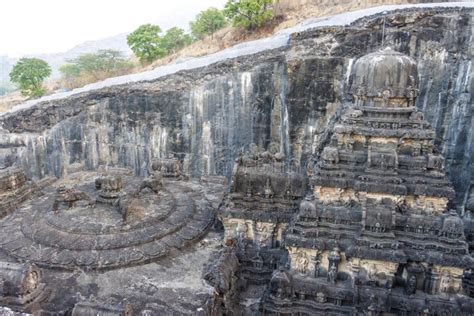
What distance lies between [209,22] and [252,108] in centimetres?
2035

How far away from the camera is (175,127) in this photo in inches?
1177

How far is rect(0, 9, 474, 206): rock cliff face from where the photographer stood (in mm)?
25641

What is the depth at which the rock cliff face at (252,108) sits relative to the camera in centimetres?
2564

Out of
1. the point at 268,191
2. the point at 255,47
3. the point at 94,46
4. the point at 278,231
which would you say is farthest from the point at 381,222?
the point at 94,46

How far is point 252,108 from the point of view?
94.1 ft

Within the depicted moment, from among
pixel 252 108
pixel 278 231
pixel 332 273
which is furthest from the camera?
pixel 252 108

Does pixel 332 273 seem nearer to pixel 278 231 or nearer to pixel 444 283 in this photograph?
pixel 278 231

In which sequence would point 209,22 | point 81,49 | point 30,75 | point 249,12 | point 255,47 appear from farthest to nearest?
point 81,49, point 209,22, point 30,75, point 249,12, point 255,47

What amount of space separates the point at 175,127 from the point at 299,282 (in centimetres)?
1933

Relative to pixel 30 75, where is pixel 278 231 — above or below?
below

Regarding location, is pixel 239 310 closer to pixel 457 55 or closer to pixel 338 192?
pixel 338 192

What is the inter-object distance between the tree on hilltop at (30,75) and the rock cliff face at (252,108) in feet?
42.0

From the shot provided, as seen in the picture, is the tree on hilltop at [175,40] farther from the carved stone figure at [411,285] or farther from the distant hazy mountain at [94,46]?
the distant hazy mountain at [94,46]

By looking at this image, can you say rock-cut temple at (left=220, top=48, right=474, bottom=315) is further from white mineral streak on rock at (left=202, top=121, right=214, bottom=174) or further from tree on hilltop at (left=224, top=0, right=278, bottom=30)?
tree on hilltop at (left=224, top=0, right=278, bottom=30)
